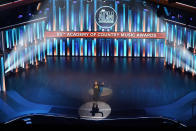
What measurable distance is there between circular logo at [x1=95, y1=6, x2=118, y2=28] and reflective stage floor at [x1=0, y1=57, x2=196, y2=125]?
2338 millimetres

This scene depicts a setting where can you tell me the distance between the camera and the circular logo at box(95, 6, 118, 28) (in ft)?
36.1

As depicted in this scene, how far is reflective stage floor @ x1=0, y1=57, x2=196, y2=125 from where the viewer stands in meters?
5.41

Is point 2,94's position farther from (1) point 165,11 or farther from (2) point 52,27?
(1) point 165,11

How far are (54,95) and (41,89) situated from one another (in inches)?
24.5

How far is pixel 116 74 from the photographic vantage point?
816 cm

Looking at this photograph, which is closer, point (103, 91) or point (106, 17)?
point (103, 91)

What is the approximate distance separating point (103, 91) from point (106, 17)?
5515 mm

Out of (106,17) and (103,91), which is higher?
(106,17)

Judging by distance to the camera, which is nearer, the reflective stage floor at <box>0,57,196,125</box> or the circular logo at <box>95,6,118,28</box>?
the reflective stage floor at <box>0,57,196,125</box>

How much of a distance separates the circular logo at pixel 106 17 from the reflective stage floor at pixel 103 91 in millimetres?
2338

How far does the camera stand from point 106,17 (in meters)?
11.3

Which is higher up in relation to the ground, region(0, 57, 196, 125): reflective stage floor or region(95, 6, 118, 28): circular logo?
region(95, 6, 118, 28): circular logo

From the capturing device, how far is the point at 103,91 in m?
6.56

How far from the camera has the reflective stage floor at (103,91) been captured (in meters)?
5.41
